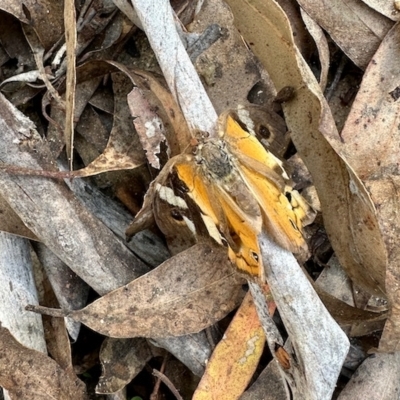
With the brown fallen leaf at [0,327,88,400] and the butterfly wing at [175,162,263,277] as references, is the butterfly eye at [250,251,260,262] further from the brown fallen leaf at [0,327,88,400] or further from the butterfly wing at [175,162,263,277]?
the brown fallen leaf at [0,327,88,400]

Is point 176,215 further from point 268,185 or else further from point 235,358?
point 235,358

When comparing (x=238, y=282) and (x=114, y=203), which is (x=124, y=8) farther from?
(x=238, y=282)

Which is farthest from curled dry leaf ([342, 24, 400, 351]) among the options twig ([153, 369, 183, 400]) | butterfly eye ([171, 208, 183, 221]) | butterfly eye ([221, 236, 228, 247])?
twig ([153, 369, 183, 400])

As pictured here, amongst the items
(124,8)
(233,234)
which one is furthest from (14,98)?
(233,234)

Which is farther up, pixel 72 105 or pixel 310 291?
pixel 72 105

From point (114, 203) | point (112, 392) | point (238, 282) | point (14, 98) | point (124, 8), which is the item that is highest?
point (124, 8)

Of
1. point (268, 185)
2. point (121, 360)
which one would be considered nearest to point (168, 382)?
point (121, 360)

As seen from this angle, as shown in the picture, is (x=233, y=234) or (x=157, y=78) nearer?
(x=233, y=234)
